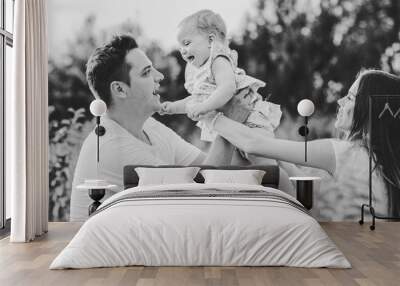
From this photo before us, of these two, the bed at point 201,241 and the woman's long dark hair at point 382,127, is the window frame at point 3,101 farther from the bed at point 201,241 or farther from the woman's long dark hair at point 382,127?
the woman's long dark hair at point 382,127

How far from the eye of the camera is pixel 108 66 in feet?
25.4

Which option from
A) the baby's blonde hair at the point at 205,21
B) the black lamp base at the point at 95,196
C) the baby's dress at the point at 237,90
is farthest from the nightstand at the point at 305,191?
the black lamp base at the point at 95,196

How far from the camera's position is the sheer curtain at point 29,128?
6.12m

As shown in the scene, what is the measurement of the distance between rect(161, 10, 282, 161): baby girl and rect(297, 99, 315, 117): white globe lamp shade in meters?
0.38

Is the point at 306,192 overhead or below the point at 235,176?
below

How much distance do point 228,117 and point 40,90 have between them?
8.02 feet

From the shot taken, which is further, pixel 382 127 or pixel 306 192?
pixel 382 127

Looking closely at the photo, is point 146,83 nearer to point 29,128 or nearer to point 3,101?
point 3,101

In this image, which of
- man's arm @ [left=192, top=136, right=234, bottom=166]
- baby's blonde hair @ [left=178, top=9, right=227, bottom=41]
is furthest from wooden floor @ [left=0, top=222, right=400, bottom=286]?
baby's blonde hair @ [left=178, top=9, right=227, bottom=41]

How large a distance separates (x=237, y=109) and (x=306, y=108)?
0.91 meters

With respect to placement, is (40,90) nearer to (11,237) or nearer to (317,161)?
(11,237)

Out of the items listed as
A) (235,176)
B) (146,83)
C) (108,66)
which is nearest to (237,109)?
(235,176)

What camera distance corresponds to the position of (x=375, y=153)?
7.73m

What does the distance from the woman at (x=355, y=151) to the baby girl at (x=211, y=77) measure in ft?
0.72
